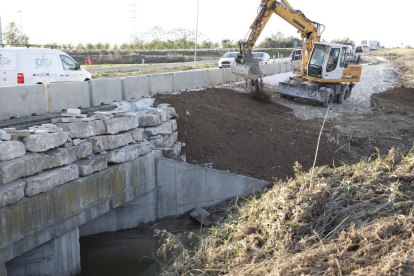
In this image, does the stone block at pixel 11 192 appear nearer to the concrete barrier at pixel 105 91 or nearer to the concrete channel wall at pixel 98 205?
the concrete channel wall at pixel 98 205

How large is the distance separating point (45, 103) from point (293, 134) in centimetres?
804

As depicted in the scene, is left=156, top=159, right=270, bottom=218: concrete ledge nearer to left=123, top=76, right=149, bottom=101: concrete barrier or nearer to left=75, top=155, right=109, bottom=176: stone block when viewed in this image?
left=75, top=155, right=109, bottom=176: stone block

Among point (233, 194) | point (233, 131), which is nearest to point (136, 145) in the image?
point (233, 194)

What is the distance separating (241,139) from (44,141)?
6767 millimetres

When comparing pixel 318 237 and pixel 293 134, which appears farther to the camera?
pixel 293 134

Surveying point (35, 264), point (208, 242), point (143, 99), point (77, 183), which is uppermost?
point (143, 99)

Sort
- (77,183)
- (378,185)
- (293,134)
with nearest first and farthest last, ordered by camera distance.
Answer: (378,185) → (77,183) → (293,134)

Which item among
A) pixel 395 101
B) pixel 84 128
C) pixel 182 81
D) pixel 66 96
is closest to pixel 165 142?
pixel 66 96

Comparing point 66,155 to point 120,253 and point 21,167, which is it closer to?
point 21,167

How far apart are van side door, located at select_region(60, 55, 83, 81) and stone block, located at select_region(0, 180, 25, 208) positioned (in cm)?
976

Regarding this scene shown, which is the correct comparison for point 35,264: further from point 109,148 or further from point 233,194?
point 233,194

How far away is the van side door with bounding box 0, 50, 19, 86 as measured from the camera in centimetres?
1351

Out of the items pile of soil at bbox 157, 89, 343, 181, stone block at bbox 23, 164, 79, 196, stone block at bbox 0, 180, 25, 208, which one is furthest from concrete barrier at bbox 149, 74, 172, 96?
stone block at bbox 0, 180, 25, 208

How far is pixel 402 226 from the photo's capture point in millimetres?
5191
